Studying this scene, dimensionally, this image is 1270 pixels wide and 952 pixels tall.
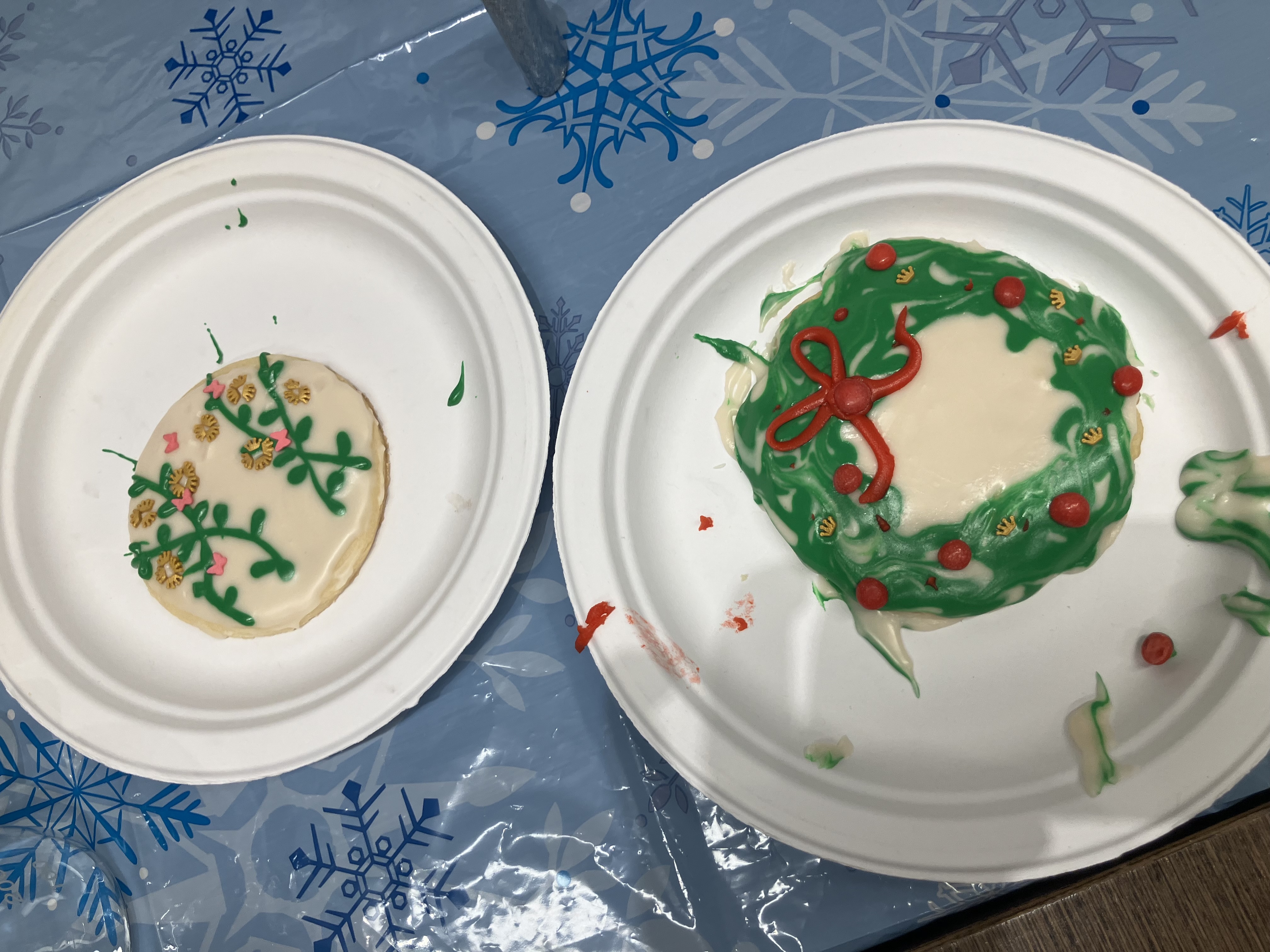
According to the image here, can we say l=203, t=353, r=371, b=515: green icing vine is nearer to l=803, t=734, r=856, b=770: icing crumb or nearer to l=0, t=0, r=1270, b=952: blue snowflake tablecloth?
l=0, t=0, r=1270, b=952: blue snowflake tablecloth

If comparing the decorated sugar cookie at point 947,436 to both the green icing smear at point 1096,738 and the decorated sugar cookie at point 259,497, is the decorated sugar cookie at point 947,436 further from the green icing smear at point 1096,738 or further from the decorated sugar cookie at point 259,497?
the decorated sugar cookie at point 259,497

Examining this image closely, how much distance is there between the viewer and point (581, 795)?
1.47 metres

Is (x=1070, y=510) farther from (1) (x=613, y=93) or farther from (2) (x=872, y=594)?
(1) (x=613, y=93)

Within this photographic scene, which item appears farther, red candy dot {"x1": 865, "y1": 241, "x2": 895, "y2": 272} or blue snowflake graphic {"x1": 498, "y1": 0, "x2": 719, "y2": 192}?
blue snowflake graphic {"x1": 498, "y1": 0, "x2": 719, "y2": 192}

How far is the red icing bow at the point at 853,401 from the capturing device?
1261mm

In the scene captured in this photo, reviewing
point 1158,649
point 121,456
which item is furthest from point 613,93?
point 1158,649

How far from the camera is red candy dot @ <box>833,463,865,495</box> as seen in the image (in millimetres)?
1242

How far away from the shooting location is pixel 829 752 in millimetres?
1340

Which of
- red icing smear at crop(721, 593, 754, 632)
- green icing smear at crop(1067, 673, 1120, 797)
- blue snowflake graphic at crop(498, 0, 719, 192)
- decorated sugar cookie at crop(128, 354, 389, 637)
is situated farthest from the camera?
blue snowflake graphic at crop(498, 0, 719, 192)

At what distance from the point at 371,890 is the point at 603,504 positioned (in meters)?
0.96

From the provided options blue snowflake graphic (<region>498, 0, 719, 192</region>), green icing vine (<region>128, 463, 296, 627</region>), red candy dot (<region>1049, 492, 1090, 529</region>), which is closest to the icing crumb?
red candy dot (<region>1049, 492, 1090, 529</region>)

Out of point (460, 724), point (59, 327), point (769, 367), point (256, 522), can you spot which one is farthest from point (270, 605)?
point (769, 367)

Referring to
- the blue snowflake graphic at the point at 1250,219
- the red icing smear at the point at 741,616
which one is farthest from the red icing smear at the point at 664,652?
the blue snowflake graphic at the point at 1250,219

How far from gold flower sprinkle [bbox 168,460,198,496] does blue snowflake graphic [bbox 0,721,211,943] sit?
59cm
